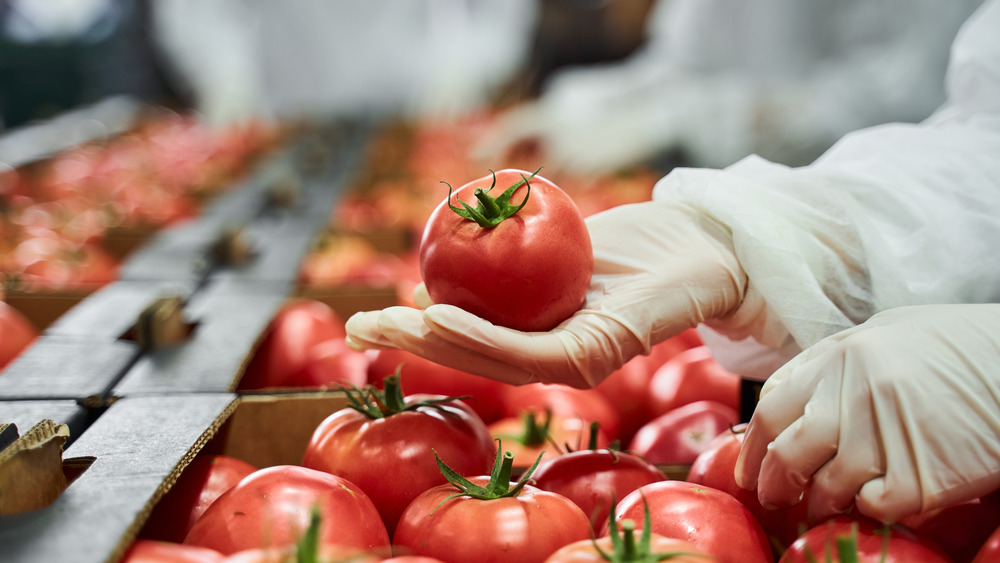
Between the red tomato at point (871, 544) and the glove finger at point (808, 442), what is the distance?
3.0 inches

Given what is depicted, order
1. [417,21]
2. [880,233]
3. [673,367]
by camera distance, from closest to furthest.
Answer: [880,233] → [673,367] → [417,21]

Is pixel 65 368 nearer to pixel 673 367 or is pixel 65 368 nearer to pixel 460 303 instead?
pixel 460 303

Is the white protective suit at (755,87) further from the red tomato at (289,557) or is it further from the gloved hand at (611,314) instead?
the red tomato at (289,557)

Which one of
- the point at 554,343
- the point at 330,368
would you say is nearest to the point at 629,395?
the point at 330,368

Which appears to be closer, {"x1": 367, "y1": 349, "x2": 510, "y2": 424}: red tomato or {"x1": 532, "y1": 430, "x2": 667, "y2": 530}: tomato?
{"x1": 532, "y1": 430, "x2": 667, "y2": 530}: tomato

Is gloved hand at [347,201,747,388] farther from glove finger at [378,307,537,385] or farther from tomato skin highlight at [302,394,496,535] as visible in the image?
tomato skin highlight at [302,394,496,535]

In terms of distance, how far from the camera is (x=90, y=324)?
1.92m

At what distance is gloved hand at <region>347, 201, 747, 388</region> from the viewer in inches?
47.2

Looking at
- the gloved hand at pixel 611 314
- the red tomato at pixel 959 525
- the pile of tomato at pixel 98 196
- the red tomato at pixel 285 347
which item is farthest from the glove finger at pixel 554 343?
the pile of tomato at pixel 98 196

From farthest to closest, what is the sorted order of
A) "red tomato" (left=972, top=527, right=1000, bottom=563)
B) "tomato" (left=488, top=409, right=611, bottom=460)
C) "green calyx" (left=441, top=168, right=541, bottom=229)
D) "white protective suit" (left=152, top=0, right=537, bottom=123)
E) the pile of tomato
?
"white protective suit" (left=152, top=0, right=537, bottom=123) → the pile of tomato → "tomato" (left=488, top=409, right=611, bottom=460) → "green calyx" (left=441, top=168, right=541, bottom=229) → "red tomato" (left=972, top=527, right=1000, bottom=563)

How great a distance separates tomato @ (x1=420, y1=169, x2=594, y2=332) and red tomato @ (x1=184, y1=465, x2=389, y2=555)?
0.33 meters

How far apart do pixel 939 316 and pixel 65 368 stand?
160 cm

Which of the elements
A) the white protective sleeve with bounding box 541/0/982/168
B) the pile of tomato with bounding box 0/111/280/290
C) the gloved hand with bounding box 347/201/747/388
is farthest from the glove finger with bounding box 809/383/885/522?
the white protective sleeve with bounding box 541/0/982/168

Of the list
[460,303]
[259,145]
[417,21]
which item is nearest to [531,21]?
[417,21]
